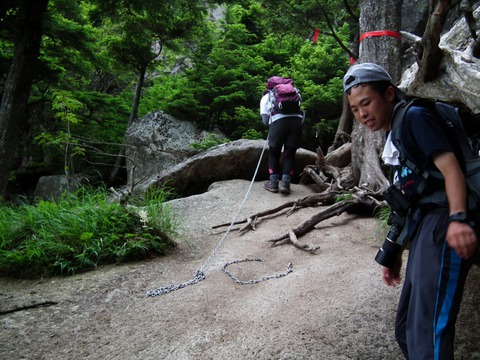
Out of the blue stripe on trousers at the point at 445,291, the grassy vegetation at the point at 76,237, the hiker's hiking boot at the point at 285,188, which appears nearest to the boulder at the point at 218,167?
the hiker's hiking boot at the point at 285,188

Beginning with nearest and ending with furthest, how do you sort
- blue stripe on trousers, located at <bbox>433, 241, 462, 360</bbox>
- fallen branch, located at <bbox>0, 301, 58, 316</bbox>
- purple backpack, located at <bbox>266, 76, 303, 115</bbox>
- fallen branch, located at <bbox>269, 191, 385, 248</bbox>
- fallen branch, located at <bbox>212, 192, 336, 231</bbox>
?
blue stripe on trousers, located at <bbox>433, 241, 462, 360</bbox> < fallen branch, located at <bbox>0, 301, 58, 316</bbox> < fallen branch, located at <bbox>269, 191, 385, 248</bbox> < fallen branch, located at <bbox>212, 192, 336, 231</bbox> < purple backpack, located at <bbox>266, 76, 303, 115</bbox>

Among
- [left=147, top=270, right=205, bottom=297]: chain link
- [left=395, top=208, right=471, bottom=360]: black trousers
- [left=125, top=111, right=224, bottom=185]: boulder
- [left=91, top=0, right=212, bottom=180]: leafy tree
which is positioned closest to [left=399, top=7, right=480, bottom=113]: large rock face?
[left=395, top=208, right=471, bottom=360]: black trousers

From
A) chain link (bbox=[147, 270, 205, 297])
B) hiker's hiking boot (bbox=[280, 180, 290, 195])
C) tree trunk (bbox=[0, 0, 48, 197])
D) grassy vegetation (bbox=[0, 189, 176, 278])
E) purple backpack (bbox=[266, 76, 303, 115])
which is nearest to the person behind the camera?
chain link (bbox=[147, 270, 205, 297])

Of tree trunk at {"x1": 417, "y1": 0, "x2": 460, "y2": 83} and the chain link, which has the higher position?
tree trunk at {"x1": 417, "y1": 0, "x2": 460, "y2": 83}

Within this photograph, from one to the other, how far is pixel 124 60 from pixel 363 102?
1192 centimetres

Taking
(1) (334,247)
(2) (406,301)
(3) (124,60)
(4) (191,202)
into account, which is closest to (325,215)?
(1) (334,247)

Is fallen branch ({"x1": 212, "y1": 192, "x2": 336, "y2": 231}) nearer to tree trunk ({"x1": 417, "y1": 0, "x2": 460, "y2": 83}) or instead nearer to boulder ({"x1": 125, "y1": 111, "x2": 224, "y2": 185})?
tree trunk ({"x1": 417, "y1": 0, "x2": 460, "y2": 83})

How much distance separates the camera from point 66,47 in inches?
378

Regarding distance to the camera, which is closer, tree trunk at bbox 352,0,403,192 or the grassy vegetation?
the grassy vegetation

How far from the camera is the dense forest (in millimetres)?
7452

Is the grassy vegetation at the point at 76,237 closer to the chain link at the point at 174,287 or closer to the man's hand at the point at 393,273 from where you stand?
the chain link at the point at 174,287

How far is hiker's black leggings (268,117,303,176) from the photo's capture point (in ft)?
23.6

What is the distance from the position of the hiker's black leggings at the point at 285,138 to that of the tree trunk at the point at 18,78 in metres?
5.17

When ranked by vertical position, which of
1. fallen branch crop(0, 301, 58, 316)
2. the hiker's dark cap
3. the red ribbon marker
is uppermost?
the red ribbon marker
